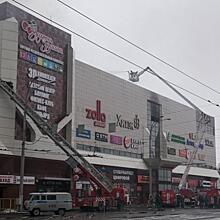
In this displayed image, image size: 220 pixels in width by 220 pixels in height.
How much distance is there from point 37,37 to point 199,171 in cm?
5408

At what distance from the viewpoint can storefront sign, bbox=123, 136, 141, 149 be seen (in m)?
75.7

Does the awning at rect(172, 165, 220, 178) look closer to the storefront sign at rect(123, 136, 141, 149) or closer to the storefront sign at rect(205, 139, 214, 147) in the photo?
the storefront sign at rect(205, 139, 214, 147)

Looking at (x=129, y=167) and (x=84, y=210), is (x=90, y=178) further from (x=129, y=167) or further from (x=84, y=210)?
(x=129, y=167)

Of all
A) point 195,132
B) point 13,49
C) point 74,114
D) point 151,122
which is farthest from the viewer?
point 195,132

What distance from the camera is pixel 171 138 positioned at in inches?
3558

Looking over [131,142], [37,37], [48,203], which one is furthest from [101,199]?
[131,142]

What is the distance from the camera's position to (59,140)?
182ft

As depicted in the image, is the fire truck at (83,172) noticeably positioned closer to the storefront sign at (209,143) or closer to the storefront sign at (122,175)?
the storefront sign at (122,175)

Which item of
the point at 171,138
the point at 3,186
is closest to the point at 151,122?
the point at 171,138

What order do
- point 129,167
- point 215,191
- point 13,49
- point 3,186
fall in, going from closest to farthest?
point 3,186, point 13,49, point 215,191, point 129,167

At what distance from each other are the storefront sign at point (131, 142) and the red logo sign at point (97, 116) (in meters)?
7.01

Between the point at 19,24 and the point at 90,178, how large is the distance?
63.2 feet

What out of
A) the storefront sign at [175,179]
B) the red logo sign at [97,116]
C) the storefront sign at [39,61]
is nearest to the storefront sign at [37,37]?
the storefront sign at [39,61]

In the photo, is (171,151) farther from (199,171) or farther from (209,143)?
(209,143)
